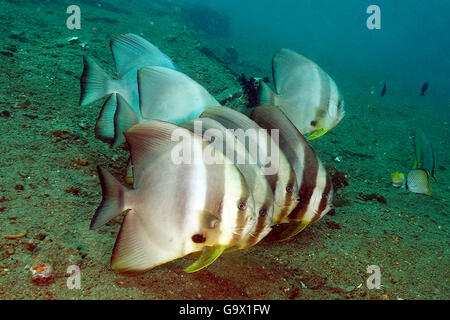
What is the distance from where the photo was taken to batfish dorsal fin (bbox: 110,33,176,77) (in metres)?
3.43

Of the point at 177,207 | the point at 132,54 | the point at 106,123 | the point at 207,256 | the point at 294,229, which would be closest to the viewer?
the point at 177,207

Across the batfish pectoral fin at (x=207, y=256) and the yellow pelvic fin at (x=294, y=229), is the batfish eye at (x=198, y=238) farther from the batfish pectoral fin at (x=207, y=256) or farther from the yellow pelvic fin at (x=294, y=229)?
the yellow pelvic fin at (x=294, y=229)

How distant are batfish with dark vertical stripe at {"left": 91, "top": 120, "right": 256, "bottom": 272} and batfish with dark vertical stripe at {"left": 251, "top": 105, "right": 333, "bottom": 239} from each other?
799mm

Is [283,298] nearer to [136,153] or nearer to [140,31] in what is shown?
[136,153]

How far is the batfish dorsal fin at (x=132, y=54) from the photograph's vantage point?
3.43 meters

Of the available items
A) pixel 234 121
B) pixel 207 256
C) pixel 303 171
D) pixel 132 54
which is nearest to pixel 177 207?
pixel 207 256

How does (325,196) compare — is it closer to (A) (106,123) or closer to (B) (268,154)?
(B) (268,154)

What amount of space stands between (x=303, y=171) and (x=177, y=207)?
119 centimetres

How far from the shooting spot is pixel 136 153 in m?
1.96

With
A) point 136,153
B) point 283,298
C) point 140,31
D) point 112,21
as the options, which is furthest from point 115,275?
point 112,21

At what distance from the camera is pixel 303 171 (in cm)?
244

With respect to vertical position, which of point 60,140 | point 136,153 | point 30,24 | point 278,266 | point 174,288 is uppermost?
point 30,24
